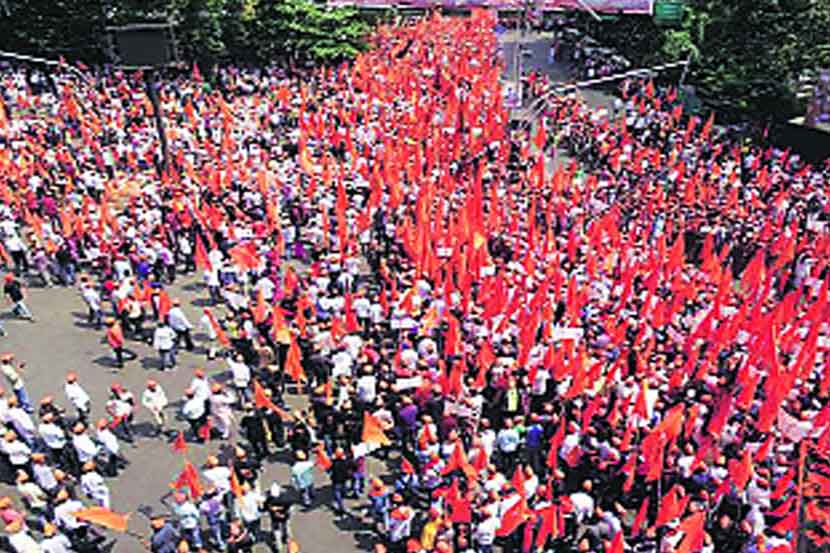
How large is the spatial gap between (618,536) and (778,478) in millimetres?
3166

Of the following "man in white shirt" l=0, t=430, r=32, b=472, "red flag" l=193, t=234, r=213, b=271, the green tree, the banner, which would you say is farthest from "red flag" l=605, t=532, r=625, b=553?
the green tree

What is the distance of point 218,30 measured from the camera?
116 feet

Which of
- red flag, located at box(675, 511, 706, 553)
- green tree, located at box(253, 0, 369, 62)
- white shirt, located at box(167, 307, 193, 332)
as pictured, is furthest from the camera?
green tree, located at box(253, 0, 369, 62)

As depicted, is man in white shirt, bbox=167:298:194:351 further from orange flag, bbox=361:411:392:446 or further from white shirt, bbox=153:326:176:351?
orange flag, bbox=361:411:392:446

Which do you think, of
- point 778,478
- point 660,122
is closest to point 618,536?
point 778,478

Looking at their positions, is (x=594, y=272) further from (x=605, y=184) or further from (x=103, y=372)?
(x=103, y=372)

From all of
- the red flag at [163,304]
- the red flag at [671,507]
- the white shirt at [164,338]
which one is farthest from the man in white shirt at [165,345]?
the red flag at [671,507]

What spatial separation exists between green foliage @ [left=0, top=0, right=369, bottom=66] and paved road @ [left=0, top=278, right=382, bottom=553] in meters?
20.7

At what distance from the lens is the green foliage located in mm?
35094

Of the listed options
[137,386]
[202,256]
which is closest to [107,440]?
[137,386]

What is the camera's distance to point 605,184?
67.8 ft

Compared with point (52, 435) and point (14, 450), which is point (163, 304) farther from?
point (14, 450)

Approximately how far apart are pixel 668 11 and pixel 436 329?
41.0 ft

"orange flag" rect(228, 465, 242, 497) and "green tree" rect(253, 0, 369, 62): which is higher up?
"green tree" rect(253, 0, 369, 62)
